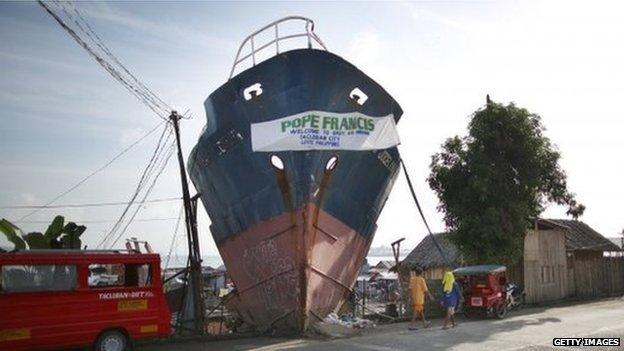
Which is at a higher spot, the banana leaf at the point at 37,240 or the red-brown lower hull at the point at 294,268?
the banana leaf at the point at 37,240

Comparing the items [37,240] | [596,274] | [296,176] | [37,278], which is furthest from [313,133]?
[596,274]

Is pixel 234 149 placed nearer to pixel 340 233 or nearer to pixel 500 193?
pixel 340 233

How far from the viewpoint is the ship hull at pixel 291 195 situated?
12.6 meters

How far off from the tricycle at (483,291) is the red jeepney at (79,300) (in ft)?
32.5

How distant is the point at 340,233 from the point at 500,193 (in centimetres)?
910

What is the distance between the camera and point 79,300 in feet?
31.2

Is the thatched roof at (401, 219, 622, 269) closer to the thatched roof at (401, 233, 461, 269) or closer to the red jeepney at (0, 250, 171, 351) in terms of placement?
the thatched roof at (401, 233, 461, 269)

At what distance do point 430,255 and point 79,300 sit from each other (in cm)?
2670

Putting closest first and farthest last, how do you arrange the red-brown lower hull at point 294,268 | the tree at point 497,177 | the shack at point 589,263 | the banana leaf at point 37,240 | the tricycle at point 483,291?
the red-brown lower hull at point 294,268 < the banana leaf at point 37,240 < the tricycle at point 483,291 < the tree at point 497,177 < the shack at point 589,263

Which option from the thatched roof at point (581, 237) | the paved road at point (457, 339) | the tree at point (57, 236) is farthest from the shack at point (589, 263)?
the tree at point (57, 236)

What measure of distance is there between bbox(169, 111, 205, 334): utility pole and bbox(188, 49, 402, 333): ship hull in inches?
34.1

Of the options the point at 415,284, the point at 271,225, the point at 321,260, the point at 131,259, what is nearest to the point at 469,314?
the point at 415,284

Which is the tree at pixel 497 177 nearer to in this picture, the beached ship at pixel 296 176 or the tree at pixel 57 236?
the beached ship at pixel 296 176

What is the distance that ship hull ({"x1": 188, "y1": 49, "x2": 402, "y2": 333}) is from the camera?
1264cm
